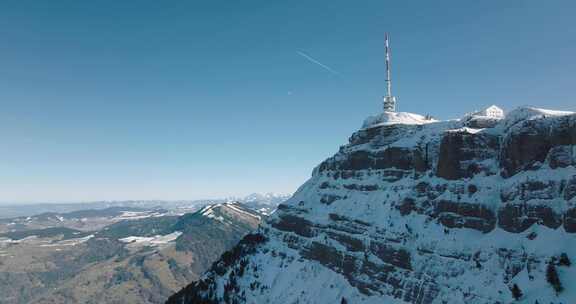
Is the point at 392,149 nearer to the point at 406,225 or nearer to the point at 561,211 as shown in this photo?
the point at 406,225

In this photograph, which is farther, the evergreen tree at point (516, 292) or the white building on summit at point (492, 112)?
A: the white building on summit at point (492, 112)

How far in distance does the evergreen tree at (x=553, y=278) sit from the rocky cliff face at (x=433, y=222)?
87 cm

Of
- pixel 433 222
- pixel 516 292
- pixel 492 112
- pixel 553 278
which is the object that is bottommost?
pixel 516 292

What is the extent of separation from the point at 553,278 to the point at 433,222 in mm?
43004

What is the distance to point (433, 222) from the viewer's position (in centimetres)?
13238

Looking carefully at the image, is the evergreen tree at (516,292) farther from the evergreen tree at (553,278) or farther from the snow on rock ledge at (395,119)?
the snow on rock ledge at (395,119)

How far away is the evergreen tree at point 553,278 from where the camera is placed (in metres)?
89.9

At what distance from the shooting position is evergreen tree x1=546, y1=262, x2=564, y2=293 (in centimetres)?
8994

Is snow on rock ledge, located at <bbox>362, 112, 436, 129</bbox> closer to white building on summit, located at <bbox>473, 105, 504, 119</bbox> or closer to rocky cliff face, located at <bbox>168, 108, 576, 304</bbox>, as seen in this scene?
rocky cliff face, located at <bbox>168, 108, 576, 304</bbox>

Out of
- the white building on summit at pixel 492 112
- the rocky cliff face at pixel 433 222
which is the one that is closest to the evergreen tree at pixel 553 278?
the rocky cliff face at pixel 433 222

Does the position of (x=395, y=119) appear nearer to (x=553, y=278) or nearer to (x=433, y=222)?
(x=433, y=222)

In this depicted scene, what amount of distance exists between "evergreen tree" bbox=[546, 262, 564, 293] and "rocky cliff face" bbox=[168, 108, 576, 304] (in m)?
0.87

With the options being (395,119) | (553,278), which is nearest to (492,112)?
(395,119)

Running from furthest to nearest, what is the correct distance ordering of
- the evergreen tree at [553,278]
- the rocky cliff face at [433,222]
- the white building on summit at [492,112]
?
1. the white building on summit at [492,112]
2. the rocky cliff face at [433,222]
3. the evergreen tree at [553,278]
